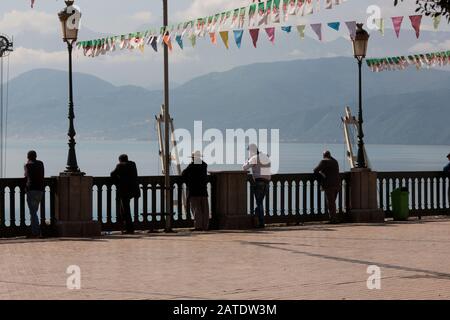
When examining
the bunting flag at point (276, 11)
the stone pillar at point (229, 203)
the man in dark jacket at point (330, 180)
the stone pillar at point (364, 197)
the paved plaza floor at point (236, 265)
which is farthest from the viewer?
the stone pillar at point (364, 197)

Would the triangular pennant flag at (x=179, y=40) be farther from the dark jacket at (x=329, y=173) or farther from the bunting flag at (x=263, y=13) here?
the dark jacket at (x=329, y=173)

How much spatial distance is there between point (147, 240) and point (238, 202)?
328cm

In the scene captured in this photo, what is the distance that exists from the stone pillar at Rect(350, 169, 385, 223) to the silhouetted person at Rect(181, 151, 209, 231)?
399 centimetres

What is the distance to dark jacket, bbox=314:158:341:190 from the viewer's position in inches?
918

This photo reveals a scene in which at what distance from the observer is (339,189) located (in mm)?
23516

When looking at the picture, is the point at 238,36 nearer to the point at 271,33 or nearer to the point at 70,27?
the point at 271,33

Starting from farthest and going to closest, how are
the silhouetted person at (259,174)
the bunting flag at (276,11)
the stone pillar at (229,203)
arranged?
the silhouetted person at (259,174) < the stone pillar at (229,203) < the bunting flag at (276,11)

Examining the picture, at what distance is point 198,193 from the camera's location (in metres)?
21.4

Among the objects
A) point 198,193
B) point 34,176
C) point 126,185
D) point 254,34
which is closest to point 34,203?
point 34,176

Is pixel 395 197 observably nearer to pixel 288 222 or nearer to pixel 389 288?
pixel 288 222

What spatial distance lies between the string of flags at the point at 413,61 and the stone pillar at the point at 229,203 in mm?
8601

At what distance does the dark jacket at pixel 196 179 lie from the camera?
70.2 ft

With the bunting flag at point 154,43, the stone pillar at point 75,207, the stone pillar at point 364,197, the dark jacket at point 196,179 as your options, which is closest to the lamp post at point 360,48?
the stone pillar at point 364,197
